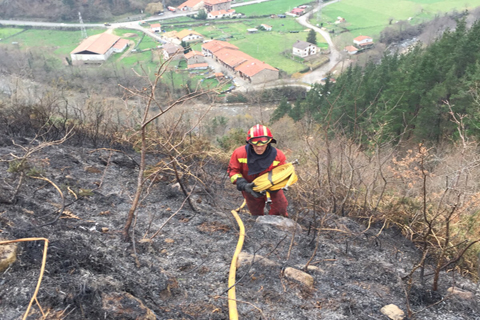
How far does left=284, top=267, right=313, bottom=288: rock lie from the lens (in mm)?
3010

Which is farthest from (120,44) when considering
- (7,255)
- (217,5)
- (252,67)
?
(7,255)

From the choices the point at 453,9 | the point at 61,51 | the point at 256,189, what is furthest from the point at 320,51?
the point at 256,189

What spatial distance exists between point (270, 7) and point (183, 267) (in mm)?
69133

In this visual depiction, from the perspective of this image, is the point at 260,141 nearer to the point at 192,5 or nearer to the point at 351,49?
the point at 351,49

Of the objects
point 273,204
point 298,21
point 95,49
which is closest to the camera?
point 273,204

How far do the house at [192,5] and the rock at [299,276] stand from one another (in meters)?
67.1

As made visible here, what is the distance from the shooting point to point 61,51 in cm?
4494

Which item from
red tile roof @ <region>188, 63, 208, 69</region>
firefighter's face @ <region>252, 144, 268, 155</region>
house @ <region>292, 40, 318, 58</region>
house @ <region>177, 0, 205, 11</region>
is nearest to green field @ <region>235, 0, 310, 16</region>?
house @ <region>177, 0, 205, 11</region>

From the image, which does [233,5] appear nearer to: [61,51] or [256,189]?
[61,51]

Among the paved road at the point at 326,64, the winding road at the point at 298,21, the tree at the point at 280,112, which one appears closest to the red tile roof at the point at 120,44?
the winding road at the point at 298,21

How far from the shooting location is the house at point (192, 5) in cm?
6222

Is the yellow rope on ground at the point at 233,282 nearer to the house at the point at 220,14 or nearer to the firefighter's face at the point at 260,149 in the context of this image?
the firefighter's face at the point at 260,149

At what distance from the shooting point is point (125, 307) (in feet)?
7.48

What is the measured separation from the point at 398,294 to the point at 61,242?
311 cm
